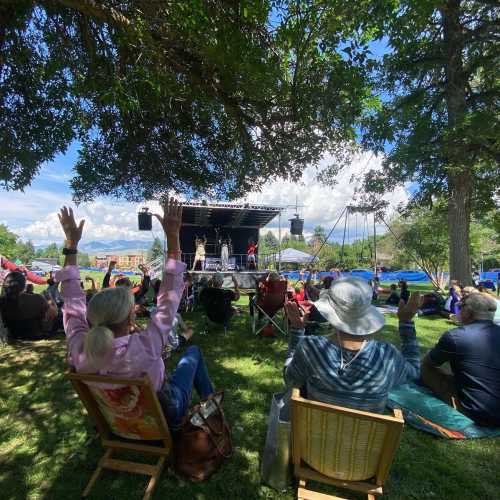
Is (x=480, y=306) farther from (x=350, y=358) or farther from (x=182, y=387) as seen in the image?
(x=182, y=387)

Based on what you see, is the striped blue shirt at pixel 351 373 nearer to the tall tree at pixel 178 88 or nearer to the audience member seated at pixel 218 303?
the tall tree at pixel 178 88

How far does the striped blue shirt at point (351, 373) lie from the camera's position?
5.00 ft

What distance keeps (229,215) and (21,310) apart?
12.6 meters

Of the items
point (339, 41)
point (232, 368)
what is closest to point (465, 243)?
point (339, 41)

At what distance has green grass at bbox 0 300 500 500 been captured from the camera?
1.85 metres

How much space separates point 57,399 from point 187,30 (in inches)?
152

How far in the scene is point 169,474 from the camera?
1945 mm

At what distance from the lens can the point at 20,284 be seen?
4512 millimetres

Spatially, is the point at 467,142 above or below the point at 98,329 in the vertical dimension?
above

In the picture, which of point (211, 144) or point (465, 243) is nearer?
point (211, 144)

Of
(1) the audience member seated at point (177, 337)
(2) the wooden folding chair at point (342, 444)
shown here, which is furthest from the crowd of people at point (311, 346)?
(1) the audience member seated at point (177, 337)

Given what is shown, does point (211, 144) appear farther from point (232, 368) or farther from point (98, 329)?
point (98, 329)

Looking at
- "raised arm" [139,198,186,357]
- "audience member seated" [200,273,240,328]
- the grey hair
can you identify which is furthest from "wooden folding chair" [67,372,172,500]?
"audience member seated" [200,273,240,328]

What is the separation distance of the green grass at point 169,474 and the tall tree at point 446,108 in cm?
555
